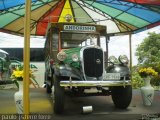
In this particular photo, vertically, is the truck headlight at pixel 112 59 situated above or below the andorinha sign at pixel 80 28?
below

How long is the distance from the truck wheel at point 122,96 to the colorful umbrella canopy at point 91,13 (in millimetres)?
4413

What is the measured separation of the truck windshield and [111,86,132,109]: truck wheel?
1628mm

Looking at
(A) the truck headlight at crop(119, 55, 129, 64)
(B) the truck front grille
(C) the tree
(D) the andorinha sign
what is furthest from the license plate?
(C) the tree

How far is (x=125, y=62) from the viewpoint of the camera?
29.4 feet

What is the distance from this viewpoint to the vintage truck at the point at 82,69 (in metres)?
7.82

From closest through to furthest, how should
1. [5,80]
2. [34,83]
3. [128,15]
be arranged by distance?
[128,15] → [5,80] → [34,83]

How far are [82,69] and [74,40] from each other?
5.82 feet

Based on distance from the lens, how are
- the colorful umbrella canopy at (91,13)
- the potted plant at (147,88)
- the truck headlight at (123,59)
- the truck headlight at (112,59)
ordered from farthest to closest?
the colorful umbrella canopy at (91,13) < the truck headlight at (112,59) < the potted plant at (147,88) < the truck headlight at (123,59)

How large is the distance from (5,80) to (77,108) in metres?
9.76

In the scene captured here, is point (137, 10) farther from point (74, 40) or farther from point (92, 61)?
point (92, 61)

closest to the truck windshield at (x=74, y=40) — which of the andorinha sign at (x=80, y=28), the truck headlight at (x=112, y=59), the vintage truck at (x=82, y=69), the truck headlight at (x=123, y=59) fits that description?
the vintage truck at (x=82, y=69)

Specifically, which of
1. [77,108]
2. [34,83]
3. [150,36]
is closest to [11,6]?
[77,108]

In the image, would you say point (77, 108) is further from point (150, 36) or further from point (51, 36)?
point (150, 36)

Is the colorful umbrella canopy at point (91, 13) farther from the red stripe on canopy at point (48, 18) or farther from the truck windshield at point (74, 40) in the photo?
the truck windshield at point (74, 40)
